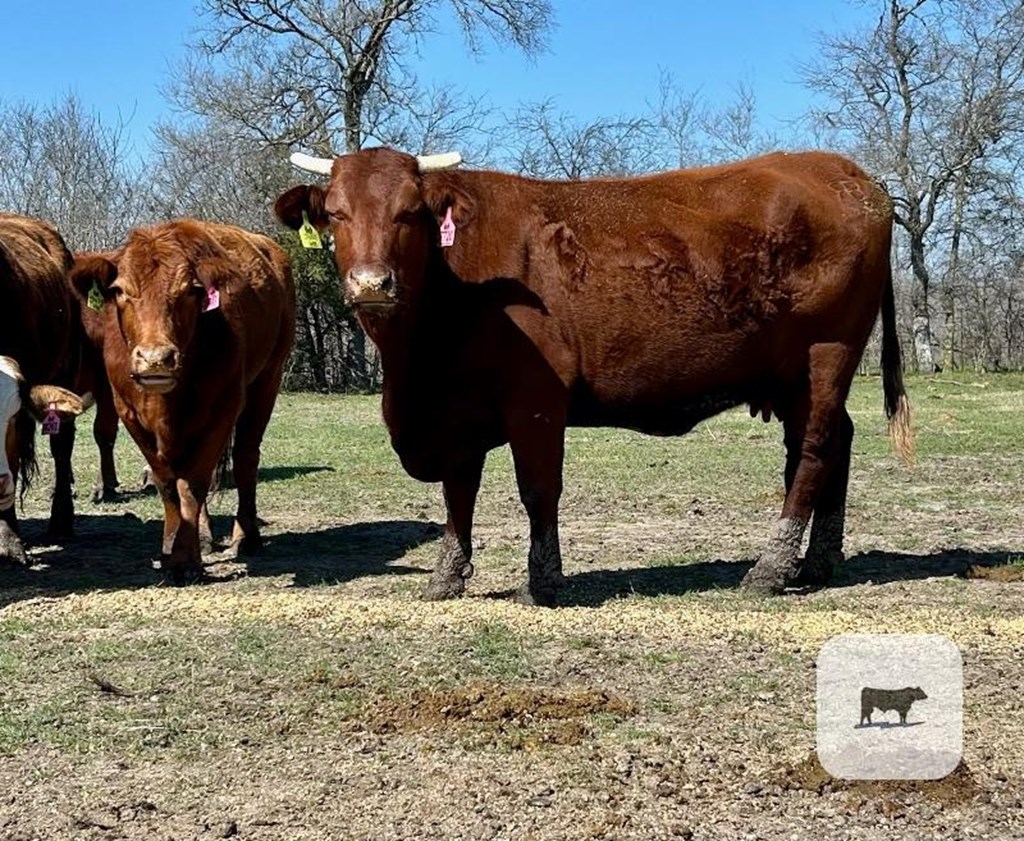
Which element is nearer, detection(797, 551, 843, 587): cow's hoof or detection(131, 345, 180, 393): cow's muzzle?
detection(131, 345, 180, 393): cow's muzzle

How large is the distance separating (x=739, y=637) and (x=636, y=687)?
3.08ft

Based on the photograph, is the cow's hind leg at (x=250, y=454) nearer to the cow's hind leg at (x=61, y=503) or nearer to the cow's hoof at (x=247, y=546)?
the cow's hoof at (x=247, y=546)

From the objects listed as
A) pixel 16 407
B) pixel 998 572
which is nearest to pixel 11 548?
Answer: pixel 16 407

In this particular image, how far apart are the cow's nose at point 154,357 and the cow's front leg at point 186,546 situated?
104 cm

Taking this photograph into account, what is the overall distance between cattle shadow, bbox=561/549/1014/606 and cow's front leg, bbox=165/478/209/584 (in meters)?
2.27

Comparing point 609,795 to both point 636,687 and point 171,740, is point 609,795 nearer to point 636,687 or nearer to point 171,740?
point 636,687

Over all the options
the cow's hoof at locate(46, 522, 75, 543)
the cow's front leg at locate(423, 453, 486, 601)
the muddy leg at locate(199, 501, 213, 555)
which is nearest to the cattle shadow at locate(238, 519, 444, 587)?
the muddy leg at locate(199, 501, 213, 555)

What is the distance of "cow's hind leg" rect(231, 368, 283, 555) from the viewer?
8.88m

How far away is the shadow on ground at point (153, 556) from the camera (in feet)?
25.2

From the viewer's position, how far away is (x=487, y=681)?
5.12 metres

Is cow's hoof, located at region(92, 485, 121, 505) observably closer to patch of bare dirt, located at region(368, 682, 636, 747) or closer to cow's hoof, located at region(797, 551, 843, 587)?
cow's hoof, located at region(797, 551, 843, 587)

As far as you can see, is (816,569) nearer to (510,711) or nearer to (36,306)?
(510,711)

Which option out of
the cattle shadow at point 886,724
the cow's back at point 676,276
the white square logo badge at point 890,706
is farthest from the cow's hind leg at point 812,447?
the cattle shadow at point 886,724

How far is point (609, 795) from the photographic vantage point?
3852 millimetres
